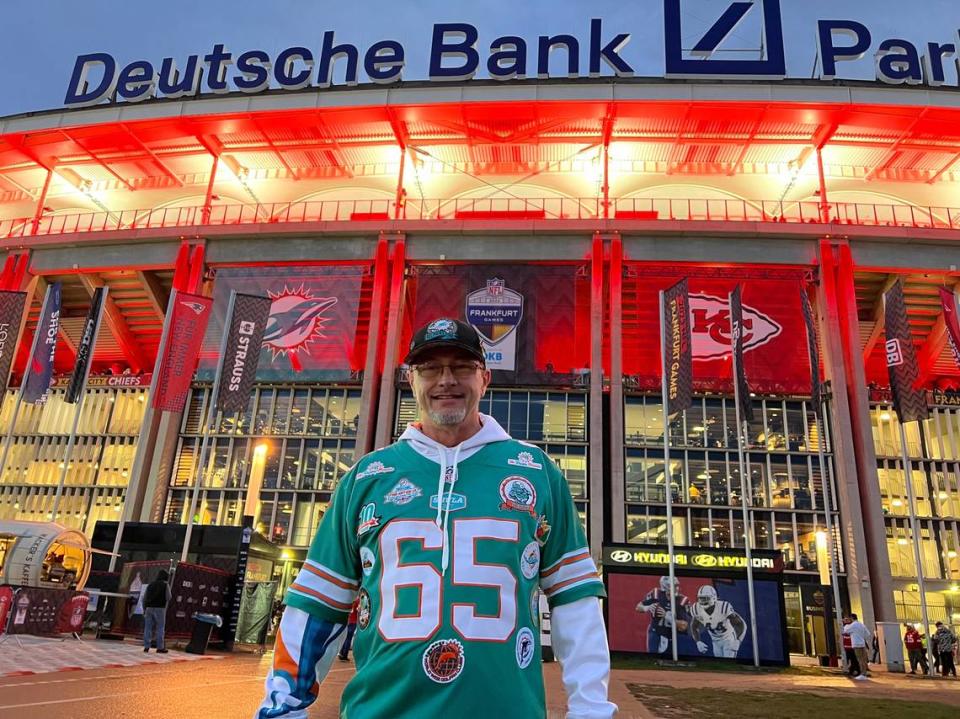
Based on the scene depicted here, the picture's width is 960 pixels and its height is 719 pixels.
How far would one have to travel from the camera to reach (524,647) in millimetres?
2439

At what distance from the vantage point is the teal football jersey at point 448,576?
2309 mm

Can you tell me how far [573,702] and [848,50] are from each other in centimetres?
3989

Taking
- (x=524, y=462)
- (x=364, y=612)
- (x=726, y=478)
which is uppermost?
(x=726, y=478)

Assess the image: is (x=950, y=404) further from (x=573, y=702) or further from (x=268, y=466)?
(x=573, y=702)

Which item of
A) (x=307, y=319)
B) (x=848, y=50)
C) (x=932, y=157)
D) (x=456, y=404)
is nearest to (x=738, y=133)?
(x=848, y=50)

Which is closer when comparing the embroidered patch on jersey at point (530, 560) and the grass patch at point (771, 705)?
the embroidered patch on jersey at point (530, 560)

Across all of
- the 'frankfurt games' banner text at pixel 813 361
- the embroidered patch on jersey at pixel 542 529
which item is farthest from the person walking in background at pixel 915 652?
the embroidered patch on jersey at pixel 542 529

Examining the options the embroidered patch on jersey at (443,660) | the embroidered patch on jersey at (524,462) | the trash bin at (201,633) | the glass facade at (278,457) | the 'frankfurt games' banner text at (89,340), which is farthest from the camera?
the glass facade at (278,457)

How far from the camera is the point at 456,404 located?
9.33ft

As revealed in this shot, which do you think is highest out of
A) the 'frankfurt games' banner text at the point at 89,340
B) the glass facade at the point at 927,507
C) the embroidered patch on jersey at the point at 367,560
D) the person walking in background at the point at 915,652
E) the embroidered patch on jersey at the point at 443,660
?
the 'frankfurt games' banner text at the point at 89,340

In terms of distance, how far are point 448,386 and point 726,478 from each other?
110 ft

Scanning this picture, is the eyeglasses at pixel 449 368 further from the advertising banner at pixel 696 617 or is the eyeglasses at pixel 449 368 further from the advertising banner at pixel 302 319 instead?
the advertising banner at pixel 302 319

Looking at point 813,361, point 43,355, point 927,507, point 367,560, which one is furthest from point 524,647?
point 927,507

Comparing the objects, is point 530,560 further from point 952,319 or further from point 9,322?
point 9,322
